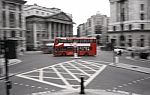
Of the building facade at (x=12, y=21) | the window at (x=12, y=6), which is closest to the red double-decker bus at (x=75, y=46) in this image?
the building facade at (x=12, y=21)

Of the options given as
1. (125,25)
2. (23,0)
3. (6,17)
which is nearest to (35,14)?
(23,0)

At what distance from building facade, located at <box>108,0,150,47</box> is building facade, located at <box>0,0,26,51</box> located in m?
33.2

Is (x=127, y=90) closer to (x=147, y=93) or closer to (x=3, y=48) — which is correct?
(x=147, y=93)

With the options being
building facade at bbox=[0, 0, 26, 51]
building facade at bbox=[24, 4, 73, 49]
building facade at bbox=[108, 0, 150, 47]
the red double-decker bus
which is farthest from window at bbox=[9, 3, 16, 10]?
building facade at bbox=[108, 0, 150, 47]

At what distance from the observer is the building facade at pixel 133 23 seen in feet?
243

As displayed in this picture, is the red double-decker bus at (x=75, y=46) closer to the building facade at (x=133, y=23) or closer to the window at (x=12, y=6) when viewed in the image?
the building facade at (x=133, y=23)

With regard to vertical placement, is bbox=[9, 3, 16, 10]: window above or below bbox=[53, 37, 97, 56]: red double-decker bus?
above

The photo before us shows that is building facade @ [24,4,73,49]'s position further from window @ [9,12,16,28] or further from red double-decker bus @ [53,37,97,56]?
red double-decker bus @ [53,37,97,56]

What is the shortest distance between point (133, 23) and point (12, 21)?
38485mm

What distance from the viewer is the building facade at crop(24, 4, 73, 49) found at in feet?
315

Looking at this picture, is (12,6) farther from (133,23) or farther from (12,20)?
(133,23)

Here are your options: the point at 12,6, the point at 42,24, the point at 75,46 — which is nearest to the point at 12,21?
the point at 12,6

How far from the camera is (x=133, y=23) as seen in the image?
2960 inches

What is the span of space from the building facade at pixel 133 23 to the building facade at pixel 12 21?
33196mm
